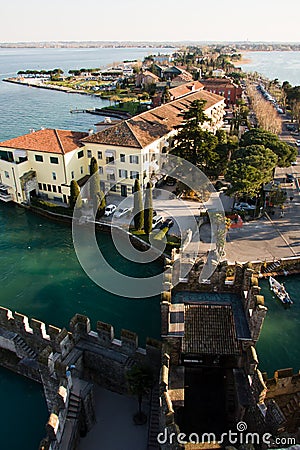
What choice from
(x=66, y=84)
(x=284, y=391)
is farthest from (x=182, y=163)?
(x=66, y=84)

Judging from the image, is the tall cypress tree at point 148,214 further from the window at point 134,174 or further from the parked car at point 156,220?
the window at point 134,174

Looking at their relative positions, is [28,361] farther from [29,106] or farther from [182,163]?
[29,106]

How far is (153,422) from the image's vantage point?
1781 centimetres

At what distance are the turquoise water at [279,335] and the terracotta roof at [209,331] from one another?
9.08m

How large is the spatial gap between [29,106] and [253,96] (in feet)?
234

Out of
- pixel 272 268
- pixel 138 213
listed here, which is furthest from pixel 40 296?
pixel 272 268

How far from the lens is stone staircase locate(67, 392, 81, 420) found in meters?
16.7

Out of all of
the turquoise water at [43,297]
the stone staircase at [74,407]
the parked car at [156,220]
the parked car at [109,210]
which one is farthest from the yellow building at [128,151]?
the stone staircase at [74,407]

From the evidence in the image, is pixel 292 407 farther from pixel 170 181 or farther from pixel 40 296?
pixel 170 181

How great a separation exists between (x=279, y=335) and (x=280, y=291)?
524 centimetres

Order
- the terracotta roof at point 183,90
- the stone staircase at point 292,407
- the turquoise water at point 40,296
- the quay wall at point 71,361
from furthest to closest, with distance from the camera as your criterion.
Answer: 1. the terracotta roof at point 183,90
2. the turquoise water at point 40,296
3. the quay wall at point 71,361
4. the stone staircase at point 292,407

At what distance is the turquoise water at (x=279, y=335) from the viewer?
24.0m

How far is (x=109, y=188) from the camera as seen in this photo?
45969mm

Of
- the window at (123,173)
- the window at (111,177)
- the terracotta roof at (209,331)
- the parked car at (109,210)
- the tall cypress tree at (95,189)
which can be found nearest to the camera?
the terracotta roof at (209,331)
